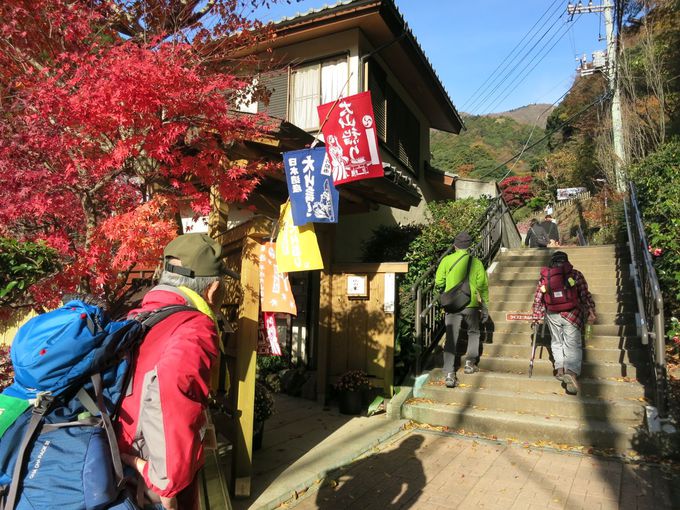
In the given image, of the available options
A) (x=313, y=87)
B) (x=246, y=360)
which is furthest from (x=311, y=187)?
(x=313, y=87)

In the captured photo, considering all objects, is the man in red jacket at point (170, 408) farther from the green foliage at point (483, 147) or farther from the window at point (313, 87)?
the green foliage at point (483, 147)

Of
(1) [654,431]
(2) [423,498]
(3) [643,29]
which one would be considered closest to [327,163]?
(2) [423,498]

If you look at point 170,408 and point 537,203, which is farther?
point 537,203

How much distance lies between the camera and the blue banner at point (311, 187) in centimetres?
456

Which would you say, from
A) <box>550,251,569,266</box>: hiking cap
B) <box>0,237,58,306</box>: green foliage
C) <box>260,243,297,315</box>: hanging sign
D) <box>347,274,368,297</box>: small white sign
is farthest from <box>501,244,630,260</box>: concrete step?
<box>0,237,58,306</box>: green foliage

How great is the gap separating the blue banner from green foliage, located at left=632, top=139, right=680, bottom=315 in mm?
5619

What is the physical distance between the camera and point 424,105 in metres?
13.9

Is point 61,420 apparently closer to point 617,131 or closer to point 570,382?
point 570,382

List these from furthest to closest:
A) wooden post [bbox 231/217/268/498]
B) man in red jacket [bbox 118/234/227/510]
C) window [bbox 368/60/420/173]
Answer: window [bbox 368/60/420/173], wooden post [bbox 231/217/268/498], man in red jacket [bbox 118/234/227/510]

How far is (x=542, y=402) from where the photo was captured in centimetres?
549

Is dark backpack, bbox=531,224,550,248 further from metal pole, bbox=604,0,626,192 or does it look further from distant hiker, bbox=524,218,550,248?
metal pole, bbox=604,0,626,192

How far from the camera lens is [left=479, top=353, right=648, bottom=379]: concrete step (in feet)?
18.8

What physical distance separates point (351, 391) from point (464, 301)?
7.06ft

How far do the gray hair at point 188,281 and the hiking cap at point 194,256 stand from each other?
0.06 ft
